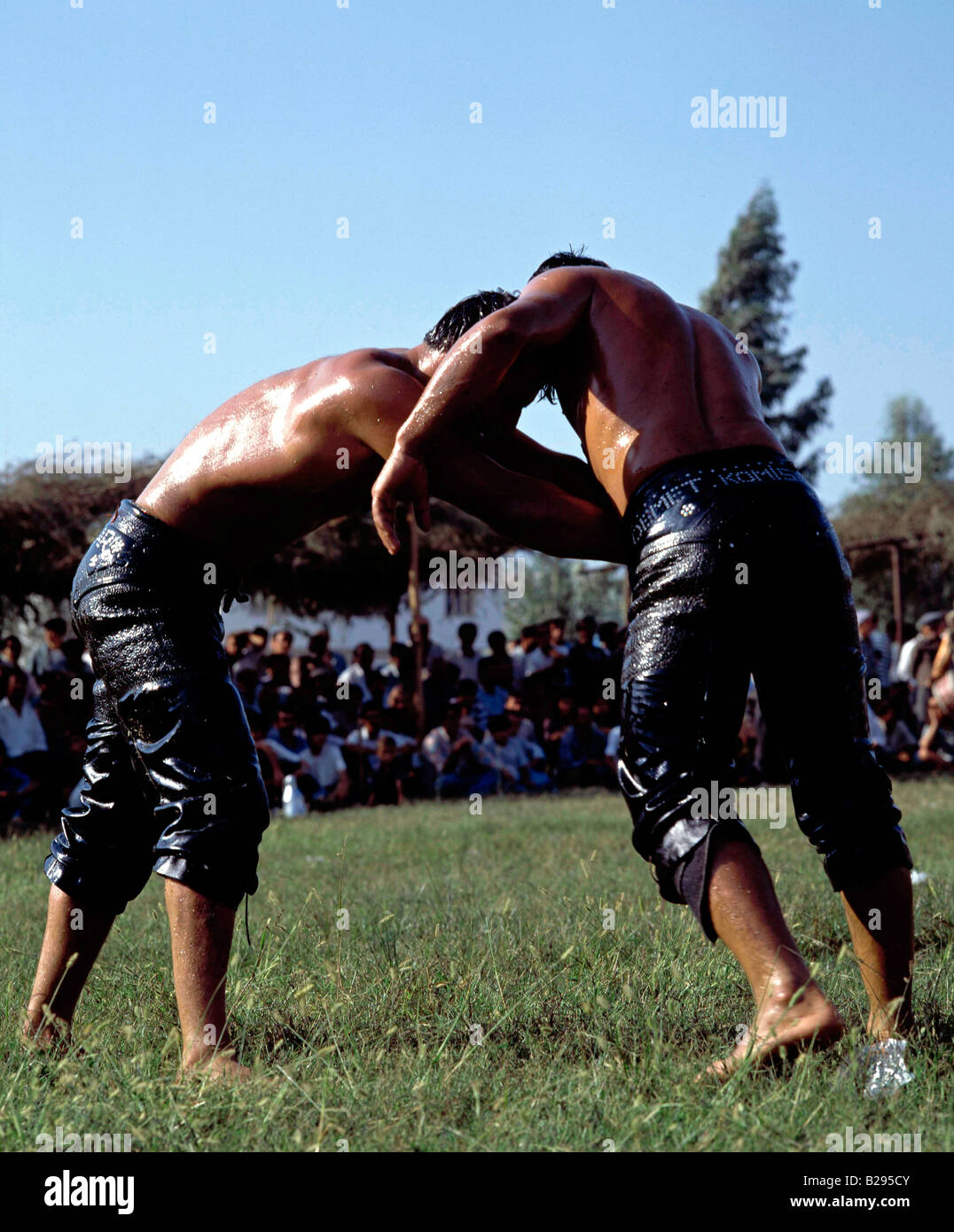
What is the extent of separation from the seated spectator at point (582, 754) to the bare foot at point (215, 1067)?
980 centimetres

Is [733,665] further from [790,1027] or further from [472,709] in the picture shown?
[472,709]

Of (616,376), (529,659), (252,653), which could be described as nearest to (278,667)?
(252,653)

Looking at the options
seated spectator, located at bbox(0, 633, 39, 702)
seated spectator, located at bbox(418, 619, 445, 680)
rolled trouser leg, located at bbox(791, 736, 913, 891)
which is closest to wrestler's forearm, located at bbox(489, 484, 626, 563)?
rolled trouser leg, located at bbox(791, 736, 913, 891)

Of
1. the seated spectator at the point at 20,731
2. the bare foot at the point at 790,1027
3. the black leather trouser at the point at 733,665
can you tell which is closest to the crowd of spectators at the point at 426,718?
the seated spectator at the point at 20,731

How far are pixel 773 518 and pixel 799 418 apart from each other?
36.4 m

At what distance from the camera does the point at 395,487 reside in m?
2.69

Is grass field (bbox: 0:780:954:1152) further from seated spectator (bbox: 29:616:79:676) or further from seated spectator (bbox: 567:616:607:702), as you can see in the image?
seated spectator (bbox: 567:616:607:702)

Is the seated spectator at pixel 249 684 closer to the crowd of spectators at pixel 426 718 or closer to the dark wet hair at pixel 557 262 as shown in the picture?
the crowd of spectators at pixel 426 718

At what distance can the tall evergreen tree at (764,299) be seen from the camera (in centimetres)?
3750

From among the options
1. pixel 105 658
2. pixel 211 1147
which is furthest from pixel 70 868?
pixel 211 1147

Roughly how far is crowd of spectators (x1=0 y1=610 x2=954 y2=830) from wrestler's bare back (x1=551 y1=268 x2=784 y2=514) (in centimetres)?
743

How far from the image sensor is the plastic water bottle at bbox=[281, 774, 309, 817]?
32.4 ft

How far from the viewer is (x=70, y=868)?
3.08m
